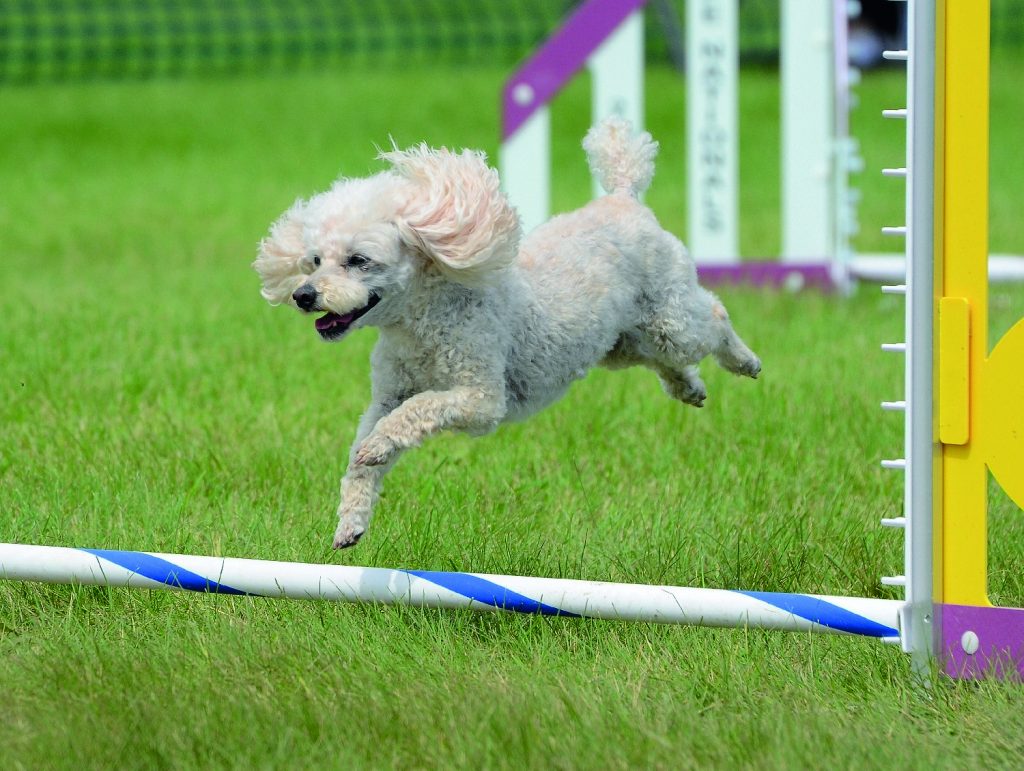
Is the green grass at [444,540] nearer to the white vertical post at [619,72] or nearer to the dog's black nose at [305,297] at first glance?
the dog's black nose at [305,297]

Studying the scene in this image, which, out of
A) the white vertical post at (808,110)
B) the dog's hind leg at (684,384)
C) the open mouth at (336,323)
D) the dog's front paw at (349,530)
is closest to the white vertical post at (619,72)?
the white vertical post at (808,110)

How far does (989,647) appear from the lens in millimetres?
3051

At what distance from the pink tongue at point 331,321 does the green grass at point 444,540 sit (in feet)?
2.26

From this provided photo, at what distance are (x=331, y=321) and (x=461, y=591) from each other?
63 cm

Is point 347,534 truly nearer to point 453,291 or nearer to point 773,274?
point 453,291

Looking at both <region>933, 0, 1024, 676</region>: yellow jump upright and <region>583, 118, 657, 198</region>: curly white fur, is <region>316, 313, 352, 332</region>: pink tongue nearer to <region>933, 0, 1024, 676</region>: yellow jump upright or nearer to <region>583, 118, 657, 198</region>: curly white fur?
<region>583, 118, 657, 198</region>: curly white fur

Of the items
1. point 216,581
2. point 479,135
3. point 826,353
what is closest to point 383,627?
point 216,581

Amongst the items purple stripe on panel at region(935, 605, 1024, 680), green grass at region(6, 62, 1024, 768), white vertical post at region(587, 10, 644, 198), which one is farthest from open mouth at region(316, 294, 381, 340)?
white vertical post at region(587, 10, 644, 198)

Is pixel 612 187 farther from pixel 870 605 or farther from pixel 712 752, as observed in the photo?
pixel 712 752

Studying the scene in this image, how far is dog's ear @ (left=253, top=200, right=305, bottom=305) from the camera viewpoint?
327 cm

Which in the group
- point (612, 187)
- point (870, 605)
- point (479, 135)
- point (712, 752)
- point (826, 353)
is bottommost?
point (712, 752)

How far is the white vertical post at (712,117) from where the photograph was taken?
306 inches

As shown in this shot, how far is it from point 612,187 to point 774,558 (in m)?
1.04

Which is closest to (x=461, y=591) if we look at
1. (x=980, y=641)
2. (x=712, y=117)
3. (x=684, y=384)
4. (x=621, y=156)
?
(x=980, y=641)
